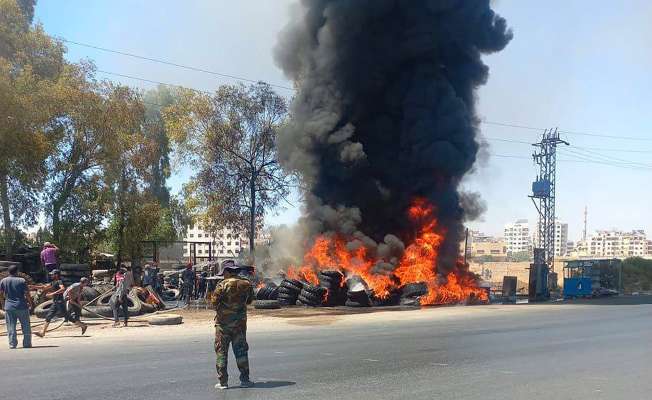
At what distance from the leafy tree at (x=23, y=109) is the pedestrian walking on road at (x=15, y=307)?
1314 cm

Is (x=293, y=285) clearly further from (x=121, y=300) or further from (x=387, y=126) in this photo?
(x=387, y=126)

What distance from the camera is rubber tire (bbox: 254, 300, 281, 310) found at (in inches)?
905

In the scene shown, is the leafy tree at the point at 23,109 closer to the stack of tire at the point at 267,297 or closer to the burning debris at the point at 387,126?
the stack of tire at the point at 267,297

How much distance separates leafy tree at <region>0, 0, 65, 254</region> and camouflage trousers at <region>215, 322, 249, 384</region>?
62.4 feet

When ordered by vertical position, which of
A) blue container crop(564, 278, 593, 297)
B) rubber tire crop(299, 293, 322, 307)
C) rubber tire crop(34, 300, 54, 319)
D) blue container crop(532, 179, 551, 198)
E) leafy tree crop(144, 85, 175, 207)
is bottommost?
blue container crop(564, 278, 593, 297)

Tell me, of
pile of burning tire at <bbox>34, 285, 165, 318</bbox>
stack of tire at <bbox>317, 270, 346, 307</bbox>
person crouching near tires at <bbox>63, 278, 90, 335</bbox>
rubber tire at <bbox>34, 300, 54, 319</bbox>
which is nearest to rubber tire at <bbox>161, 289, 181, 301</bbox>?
pile of burning tire at <bbox>34, 285, 165, 318</bbox>

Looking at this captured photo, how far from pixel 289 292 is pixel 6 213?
14.2 metres

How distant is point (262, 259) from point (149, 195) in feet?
24.0

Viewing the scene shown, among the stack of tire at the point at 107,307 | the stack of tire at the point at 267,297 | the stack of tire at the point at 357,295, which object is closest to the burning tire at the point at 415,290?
the stack of tire at the point at 357,295

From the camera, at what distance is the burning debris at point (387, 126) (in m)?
30.2

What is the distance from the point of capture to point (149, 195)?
34500mm

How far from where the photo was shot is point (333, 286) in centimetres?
2534

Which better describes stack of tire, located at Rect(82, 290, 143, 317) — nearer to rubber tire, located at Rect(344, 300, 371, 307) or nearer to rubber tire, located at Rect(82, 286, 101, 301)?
rubber tire, located at Rect(82, 286, 101, 301)

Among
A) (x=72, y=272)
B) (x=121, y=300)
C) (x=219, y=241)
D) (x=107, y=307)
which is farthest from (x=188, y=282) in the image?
(x=219, y=241)
